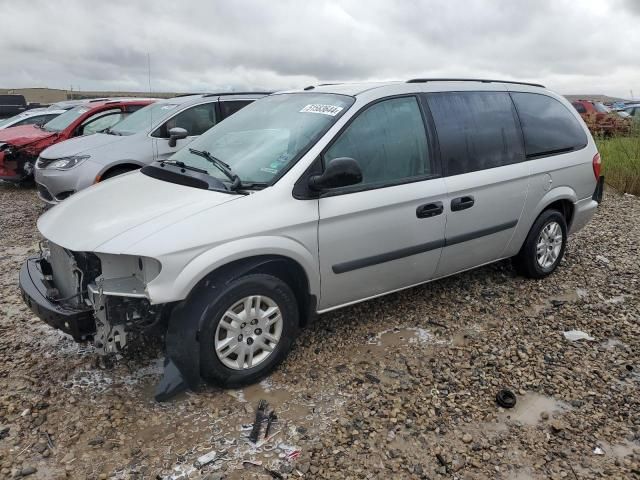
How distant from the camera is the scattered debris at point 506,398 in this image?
3088 millimetres

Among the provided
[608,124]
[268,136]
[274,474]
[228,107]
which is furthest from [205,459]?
[608,124]

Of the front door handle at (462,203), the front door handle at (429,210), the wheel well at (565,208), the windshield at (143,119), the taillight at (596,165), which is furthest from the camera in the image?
the windshield at (143,119)

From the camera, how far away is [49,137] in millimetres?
9445

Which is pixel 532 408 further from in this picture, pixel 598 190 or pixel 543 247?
pixel 598 190

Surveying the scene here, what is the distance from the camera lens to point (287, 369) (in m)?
3.43

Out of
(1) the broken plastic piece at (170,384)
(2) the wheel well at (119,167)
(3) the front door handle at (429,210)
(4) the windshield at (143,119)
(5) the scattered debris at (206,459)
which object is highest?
(4) the windshield at (143,119)

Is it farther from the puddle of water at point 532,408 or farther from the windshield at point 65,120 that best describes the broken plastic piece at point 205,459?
the windshield at point 65,120

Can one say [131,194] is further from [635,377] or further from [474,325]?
[635,377]

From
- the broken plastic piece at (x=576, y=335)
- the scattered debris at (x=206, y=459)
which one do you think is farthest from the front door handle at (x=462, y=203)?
the scattered debris at (x=206, y=459)

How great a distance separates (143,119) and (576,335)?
634cm

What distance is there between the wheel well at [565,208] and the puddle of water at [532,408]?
2135 millimetres

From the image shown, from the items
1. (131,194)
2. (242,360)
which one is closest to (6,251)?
(131,194)

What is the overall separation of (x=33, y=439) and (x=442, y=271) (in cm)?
292

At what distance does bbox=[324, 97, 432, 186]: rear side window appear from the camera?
3428 millimetres
